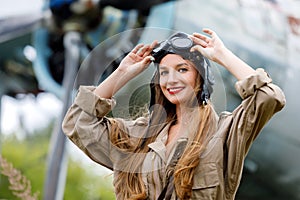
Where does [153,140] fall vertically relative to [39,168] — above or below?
above

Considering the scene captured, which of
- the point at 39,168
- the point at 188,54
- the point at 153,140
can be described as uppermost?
the point at 188,54

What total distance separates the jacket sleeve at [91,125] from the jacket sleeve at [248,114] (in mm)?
169

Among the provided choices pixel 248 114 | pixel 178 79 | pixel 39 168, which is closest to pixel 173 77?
pixel 178 79

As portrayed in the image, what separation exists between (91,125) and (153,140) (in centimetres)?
9

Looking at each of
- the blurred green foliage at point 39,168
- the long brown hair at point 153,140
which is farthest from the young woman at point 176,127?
the blurred green foliage at point 39,168

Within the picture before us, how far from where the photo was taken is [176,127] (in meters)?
0.97

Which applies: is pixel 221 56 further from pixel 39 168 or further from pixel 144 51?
pixel 39 168

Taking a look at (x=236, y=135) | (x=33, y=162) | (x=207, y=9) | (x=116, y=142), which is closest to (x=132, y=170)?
(x=116, y=142)

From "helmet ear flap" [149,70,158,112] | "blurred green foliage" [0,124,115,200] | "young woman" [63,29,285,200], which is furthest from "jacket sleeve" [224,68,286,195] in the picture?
"blurred green foliage" [0,124,115,200]

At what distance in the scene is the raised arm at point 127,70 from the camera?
983 mm

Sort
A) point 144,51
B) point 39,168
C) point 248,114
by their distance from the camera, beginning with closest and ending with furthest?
1. point 248,114
2. point 144,51
3. point 39,168

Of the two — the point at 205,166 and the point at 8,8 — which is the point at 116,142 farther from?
the point at 8,8

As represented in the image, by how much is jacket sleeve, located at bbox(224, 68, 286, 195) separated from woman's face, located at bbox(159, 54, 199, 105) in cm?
7

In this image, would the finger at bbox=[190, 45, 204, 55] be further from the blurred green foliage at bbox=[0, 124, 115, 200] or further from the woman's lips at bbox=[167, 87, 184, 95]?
the blurred green foliage at bbox=[0, 124, 115, 200]
